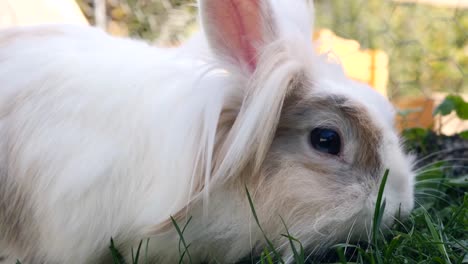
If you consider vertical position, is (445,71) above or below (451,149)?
above

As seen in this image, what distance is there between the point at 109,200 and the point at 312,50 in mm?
424

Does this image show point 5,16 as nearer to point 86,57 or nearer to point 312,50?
point 86,57

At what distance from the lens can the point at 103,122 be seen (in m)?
0.92

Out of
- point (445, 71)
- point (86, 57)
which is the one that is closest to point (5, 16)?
point (86, 57)

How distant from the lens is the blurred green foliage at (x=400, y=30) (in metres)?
2.06

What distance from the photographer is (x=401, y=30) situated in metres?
2.66

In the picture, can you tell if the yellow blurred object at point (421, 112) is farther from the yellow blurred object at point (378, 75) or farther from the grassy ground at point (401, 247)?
the grassy ground at point (401, 247)

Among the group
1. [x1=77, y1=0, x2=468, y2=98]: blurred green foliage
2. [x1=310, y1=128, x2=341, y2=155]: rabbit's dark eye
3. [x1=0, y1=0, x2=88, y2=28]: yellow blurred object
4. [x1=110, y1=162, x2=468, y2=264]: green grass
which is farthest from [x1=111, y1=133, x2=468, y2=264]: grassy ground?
[x1=77, y1=0, x2=468, y2=98]: blurred green foliage

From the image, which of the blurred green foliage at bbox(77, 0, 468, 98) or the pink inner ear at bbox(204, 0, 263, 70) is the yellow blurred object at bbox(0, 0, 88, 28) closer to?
the blurred green foliage at bbox(77, 0, 468, 98)

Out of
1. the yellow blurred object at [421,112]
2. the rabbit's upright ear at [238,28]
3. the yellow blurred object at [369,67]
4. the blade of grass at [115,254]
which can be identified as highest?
the rabbit's upright ear at [238,28]

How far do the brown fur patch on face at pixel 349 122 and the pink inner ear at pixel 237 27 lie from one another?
0.35 ft

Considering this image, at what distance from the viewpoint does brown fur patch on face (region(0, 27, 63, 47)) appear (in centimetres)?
109

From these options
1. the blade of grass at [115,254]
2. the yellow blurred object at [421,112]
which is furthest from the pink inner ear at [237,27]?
the yellow blurred object at [421,112]

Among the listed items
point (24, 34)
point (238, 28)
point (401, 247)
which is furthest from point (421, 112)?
point (24, 34)
